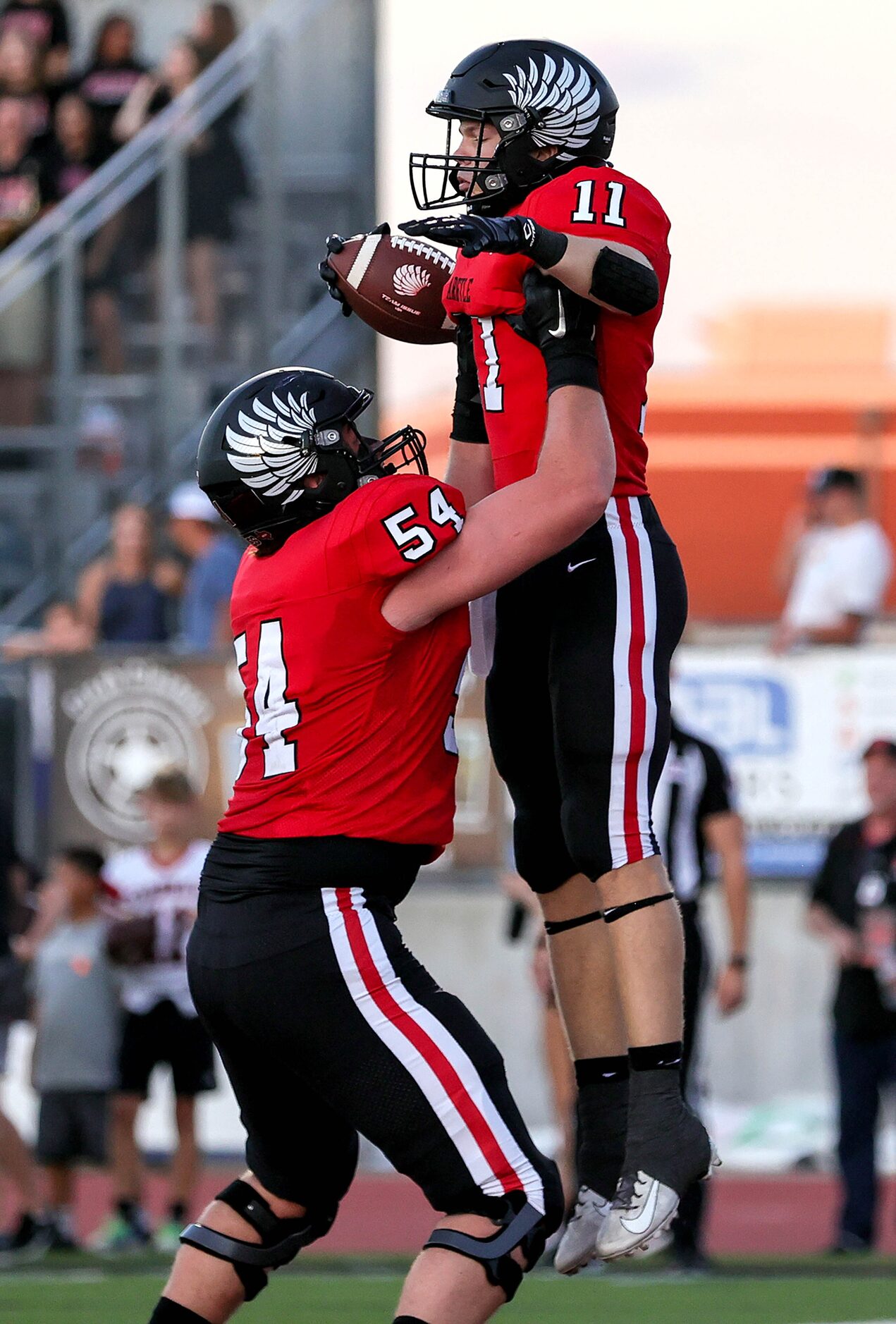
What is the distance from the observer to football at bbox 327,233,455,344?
453 cm

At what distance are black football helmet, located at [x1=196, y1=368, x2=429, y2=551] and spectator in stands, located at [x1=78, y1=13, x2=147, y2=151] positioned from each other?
8.99 meters

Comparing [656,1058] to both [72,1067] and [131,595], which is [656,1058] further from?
[131,595]

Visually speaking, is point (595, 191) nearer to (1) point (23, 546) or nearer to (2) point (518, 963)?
(2) point (518, 963)

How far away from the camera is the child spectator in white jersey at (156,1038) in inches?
338

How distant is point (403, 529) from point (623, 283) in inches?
23.4

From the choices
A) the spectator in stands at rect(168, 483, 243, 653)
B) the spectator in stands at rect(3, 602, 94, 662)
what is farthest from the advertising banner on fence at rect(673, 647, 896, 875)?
the spectator in stands at rect(3, 602, 94, 662)

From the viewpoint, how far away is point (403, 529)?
3922 mm

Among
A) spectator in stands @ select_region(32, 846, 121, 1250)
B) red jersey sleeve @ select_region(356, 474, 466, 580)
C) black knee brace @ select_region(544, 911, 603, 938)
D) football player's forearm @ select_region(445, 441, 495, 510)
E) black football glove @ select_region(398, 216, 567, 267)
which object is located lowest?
spectator in stands @ select_region(32, 846, 121, 1250)

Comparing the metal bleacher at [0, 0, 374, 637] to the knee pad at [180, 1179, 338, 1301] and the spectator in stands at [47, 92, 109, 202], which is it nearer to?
the spectator in stands at [47, 92, 109, 202]

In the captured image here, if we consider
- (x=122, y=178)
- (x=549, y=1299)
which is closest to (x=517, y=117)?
(x=549, y=1299)

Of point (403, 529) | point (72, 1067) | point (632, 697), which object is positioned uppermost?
point (403, 529)

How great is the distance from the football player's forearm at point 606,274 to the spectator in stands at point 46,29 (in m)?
9.79

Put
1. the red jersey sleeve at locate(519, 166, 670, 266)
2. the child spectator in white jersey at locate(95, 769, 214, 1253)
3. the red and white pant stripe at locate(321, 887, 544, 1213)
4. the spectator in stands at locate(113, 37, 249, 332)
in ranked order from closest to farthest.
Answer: the red and white pant stripe at locate(321, 887, 544, 1213)
the red jersey sleeve at locate(519, 166, 670, 266)
the child spectator in white jersey at locate(95, 769, 214, 1253)
the spectator in stands at locate(113, 37, 249, 332)

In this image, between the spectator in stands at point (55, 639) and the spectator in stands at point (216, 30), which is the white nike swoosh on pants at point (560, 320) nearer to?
the spectator in stands at point (55, 639)
